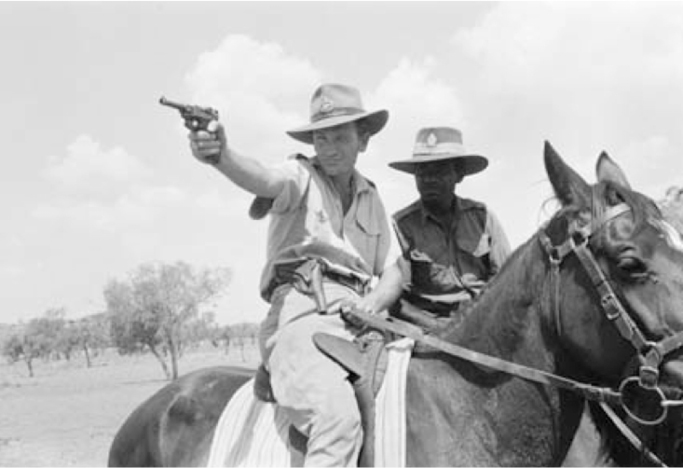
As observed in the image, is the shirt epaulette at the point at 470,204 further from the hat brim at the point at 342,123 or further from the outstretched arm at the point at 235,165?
the outstretched arm at the point at 235,165

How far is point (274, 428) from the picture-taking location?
4.25m


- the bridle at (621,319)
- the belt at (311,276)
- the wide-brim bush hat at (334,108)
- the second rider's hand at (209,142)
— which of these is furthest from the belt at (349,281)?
the bridle at (621,319)

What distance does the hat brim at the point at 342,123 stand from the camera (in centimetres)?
439

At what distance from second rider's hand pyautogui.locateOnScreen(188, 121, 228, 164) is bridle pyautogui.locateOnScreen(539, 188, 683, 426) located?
1.57m

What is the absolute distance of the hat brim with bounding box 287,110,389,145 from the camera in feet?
14.4

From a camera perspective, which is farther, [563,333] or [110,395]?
[110,395]

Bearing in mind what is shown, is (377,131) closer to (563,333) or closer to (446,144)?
(446,144)

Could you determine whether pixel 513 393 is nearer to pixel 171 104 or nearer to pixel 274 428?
pixel 274 428

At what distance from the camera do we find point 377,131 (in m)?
4.88

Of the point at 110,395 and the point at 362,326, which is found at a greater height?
the point at 362,326

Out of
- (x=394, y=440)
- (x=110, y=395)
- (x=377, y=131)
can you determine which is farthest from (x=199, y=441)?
(x=110, y=395)

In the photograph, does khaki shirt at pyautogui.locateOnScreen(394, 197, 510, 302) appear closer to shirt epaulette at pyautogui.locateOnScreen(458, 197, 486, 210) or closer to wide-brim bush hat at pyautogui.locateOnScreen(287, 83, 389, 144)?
shirt epaulette at pyautogui.locateOnScreen(458, 197, 486, 210)

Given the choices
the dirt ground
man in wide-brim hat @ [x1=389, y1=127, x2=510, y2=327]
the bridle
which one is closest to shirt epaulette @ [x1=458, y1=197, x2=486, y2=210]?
man in wide-brim hat @ [x1=389, y1=127, x2=510, y2=327]

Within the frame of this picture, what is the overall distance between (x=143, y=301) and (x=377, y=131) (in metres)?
53.4
